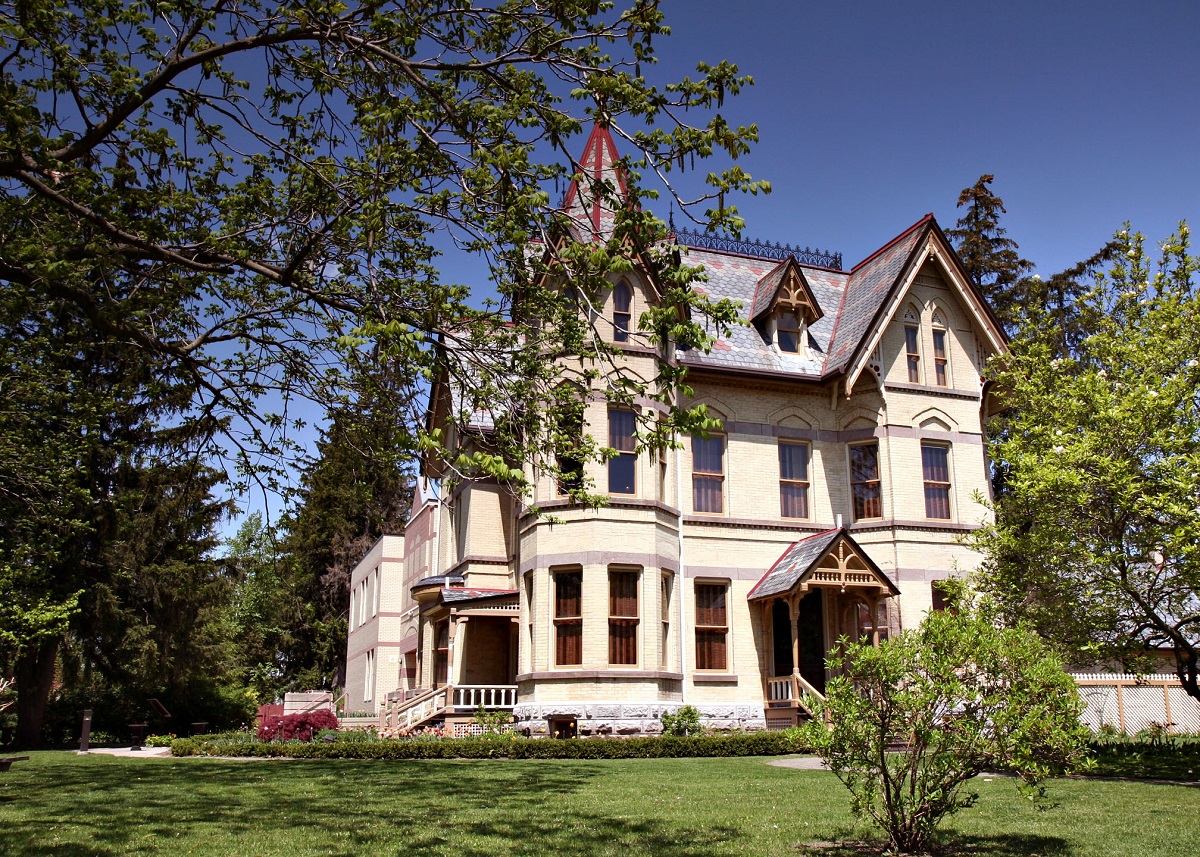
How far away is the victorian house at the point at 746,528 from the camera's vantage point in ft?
77.7

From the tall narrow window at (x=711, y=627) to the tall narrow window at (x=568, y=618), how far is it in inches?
137

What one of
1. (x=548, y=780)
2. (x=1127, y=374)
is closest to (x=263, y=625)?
(x=548, y=780)

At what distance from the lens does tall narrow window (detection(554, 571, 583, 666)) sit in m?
23.5

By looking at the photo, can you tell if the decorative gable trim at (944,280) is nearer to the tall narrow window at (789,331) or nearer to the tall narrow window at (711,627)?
the tall narrow window at (789,331)

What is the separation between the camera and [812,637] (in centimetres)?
2653

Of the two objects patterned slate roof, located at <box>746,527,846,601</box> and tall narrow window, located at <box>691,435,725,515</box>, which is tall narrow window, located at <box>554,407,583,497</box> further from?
tall narrow window, located at <box>691,435,725,515</box>

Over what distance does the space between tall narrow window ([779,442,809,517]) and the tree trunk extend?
21785 mm

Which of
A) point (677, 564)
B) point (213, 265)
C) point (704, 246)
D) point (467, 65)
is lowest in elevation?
point (677, 564)

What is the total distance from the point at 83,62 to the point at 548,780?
1166cm

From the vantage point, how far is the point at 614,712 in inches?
894

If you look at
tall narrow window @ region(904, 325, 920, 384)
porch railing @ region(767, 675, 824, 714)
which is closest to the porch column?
porch railing @ region(767, 675, 824, 714)

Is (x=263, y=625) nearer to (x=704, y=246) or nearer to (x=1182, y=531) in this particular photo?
(x=704, y=246)

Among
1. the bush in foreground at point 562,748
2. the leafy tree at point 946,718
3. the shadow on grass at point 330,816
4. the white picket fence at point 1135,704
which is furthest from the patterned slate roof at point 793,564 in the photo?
the leafy tree at point 946,718

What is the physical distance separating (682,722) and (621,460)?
6596 mm
